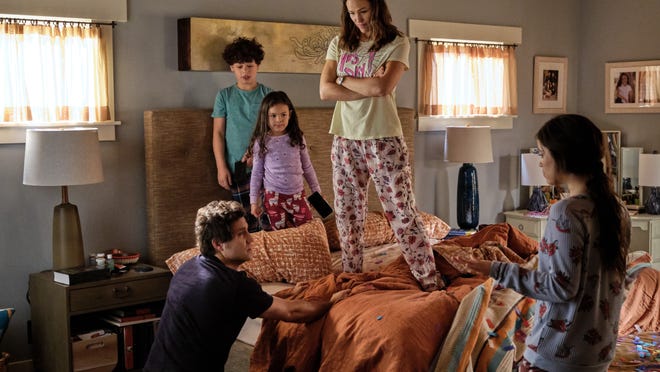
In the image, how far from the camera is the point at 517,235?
174 inches

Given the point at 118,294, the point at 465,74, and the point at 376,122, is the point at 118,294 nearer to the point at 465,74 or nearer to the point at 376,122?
the point at 376,122

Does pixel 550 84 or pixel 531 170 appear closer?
pixel 531 170

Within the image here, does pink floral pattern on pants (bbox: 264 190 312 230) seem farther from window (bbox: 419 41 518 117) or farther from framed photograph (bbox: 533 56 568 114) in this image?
framed photograph (bbox: 533 56 568 114)

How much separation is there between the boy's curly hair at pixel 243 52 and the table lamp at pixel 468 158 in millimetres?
1765

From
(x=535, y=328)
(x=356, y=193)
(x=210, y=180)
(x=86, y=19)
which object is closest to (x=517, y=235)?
(x=356, y=193)

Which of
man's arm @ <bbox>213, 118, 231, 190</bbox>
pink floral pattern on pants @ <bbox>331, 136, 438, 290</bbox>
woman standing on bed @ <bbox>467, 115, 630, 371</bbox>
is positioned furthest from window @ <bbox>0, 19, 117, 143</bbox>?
woman standing on bed @ <bbox>467, 115, 630, 371</bbox>

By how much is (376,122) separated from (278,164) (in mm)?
1058

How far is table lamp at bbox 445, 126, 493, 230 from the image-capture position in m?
6.01

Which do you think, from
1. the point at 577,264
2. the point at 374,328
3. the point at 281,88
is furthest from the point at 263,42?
the point at 577,264

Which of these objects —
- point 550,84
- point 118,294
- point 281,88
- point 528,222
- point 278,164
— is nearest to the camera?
point 118,294

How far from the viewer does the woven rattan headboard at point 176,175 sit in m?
4.69

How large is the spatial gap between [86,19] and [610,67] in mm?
4306

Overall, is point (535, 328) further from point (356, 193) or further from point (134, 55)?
point (134, 55)

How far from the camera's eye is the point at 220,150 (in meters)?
4.80
